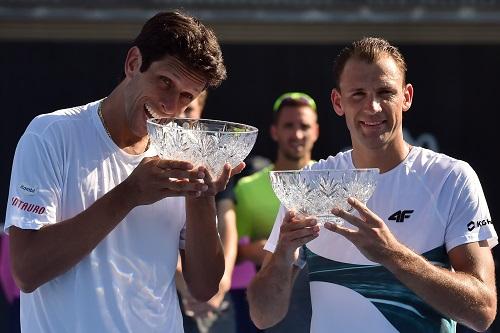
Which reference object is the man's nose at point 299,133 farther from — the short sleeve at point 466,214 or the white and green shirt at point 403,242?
the short sleeve at point 466,214

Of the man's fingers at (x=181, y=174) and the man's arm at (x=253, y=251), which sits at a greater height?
Result: the man's fingers at (x=181, y=174)

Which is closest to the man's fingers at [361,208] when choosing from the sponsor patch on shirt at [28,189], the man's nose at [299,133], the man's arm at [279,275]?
the man's arm at [279,275]

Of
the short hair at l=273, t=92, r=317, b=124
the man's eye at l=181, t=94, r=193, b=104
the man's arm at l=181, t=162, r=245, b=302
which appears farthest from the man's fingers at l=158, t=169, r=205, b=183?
the short hair at l=273, t=92, r=317, b=124

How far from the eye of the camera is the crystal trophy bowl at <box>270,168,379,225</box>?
2.62 m

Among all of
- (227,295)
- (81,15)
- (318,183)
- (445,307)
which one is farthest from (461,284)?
(81,15)

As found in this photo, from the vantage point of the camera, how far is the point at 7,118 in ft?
18.3

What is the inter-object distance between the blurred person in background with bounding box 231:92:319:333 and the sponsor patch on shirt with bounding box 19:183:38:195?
2.43 m

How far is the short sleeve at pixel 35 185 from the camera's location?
2.57 meters

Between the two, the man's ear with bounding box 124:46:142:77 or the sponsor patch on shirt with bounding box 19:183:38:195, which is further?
the man's ear with bounding box 124:46:142:77

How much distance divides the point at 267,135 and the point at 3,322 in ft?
5.98

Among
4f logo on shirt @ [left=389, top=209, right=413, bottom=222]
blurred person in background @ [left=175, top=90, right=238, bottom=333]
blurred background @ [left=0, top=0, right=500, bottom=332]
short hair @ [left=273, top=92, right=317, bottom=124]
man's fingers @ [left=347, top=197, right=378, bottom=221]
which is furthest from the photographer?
blurred background @ [left=0, top=0, right=500, bottom=332]

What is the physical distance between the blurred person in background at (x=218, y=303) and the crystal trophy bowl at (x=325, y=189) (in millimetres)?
2061

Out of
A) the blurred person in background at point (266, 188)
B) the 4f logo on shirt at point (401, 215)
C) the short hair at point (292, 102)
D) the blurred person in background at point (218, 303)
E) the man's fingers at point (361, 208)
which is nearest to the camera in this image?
the man's fingers at point (361, 208)

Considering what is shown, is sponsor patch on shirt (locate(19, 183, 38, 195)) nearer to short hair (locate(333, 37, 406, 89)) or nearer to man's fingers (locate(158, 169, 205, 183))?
man's fingers (locate(158, 169, 205, 183))
